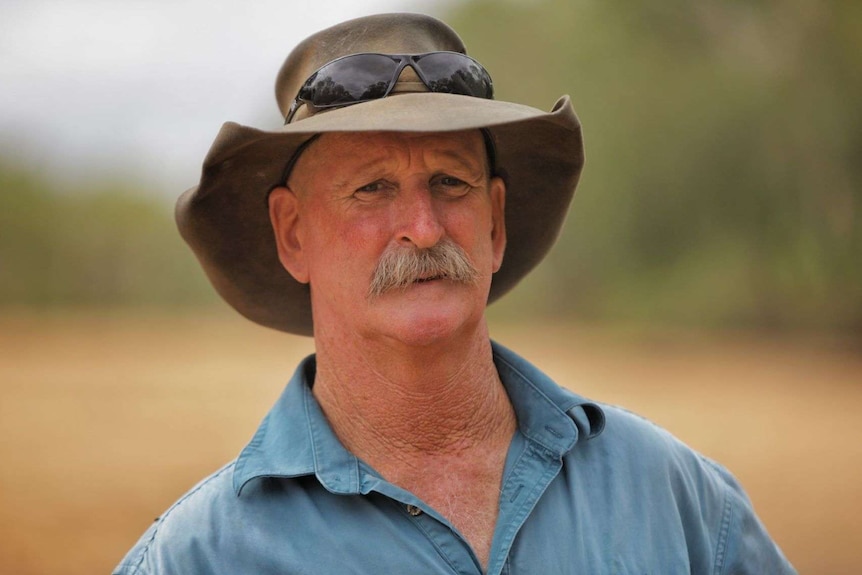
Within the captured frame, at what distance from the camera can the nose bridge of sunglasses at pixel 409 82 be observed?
2529mm

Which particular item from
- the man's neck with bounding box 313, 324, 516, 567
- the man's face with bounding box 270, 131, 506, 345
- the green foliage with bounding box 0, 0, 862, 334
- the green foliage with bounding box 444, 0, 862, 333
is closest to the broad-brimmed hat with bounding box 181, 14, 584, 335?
the man's face with bounding box 270, 131, 506, 345

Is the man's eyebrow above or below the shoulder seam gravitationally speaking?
above

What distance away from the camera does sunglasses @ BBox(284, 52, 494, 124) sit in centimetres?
250

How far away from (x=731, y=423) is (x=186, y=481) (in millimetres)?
7527

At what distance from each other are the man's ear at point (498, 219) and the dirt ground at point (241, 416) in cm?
602

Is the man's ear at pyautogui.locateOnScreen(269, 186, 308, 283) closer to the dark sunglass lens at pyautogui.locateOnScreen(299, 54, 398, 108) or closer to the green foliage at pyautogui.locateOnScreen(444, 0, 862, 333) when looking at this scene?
the dark sunglass lens at pyautogui.locateOnScreen(299, 54, 398, 108)

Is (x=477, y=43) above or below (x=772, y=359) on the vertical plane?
above

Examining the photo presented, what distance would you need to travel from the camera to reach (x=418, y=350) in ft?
8.20

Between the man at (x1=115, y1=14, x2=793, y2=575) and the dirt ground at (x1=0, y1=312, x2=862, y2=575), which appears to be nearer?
the man at (x1=115, y1=14, x2=793, y2=575)

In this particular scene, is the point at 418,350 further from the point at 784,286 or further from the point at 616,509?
the point at 784,286

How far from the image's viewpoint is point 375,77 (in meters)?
2.51

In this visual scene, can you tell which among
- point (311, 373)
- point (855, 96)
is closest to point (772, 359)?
point (855, 96)

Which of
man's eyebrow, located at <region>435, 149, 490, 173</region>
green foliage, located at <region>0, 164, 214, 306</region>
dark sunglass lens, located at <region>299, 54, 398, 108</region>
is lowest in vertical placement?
green foliage, located at <region>0, 164, 214, 306</region>

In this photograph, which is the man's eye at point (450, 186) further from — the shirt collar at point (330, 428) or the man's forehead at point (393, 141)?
the shirt collar at point (330, 428)
